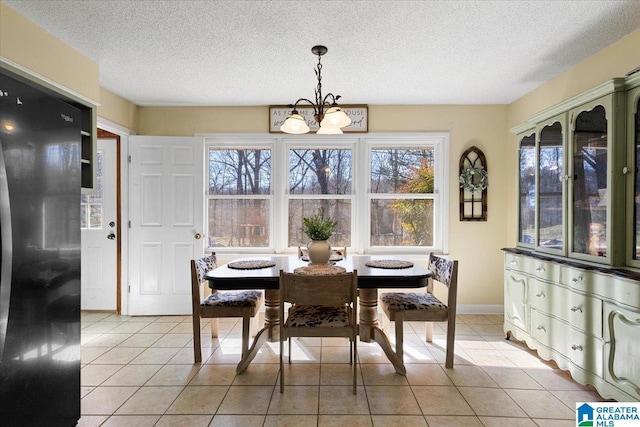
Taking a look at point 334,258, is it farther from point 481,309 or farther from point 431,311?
point 481,309

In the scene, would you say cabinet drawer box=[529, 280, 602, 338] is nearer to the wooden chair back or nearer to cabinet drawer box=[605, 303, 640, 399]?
cabinet drawer box=[605, 303, 640, 399]

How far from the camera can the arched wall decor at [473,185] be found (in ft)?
12.6

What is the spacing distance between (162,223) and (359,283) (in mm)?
2495

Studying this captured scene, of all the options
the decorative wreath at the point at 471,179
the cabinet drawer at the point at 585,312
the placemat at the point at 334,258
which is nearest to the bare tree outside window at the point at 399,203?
the decorative wreath at the point at 471,179

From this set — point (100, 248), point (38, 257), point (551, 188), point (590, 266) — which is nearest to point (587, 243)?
point (590, 266)

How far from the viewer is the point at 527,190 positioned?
3059 millimetres

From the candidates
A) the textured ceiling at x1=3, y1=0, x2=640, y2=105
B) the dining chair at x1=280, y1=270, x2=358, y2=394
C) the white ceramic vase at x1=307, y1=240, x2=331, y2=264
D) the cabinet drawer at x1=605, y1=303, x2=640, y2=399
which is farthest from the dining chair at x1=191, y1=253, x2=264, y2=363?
the cabinet drawer at x1=605, y1=303, x2=640, y2=399

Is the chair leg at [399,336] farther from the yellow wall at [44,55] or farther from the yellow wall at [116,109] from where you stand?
the yellow wall at [116,109]

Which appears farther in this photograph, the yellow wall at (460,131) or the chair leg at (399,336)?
the yellow wall at (460,131)

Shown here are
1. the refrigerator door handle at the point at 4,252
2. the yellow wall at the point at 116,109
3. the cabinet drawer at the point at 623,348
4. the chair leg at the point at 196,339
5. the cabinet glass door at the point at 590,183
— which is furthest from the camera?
the yellow wall at the point at 116,109

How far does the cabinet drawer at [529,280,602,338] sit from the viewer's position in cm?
215

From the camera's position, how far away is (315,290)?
216 centimetres

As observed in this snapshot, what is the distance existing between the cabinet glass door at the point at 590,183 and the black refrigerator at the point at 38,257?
298 centimetres

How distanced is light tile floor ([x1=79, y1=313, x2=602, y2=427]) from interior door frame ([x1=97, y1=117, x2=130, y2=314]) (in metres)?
0.77
